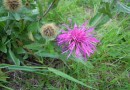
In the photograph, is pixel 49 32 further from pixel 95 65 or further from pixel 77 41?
pixel 95 65

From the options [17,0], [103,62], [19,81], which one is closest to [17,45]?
[19,81]

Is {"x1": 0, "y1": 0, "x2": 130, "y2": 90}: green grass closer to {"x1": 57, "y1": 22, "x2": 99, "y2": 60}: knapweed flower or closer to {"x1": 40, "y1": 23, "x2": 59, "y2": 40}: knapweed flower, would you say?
{"x1": 57, "y1": 22, "x2": 99, "y2": 60}: knapweed flower

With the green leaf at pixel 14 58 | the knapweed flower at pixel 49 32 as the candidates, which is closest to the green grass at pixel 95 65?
the green leaf at pixel 14 58

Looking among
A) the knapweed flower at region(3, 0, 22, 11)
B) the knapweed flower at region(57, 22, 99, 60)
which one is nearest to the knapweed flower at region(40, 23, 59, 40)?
the knapweed flower at region(57, 22, 99, 60)

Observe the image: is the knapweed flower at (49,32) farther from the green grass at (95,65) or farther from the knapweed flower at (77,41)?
the green grass at (95,65)

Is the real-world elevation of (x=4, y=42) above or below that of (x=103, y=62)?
above

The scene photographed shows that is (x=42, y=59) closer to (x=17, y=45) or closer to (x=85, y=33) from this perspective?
(x=17, y=45)
